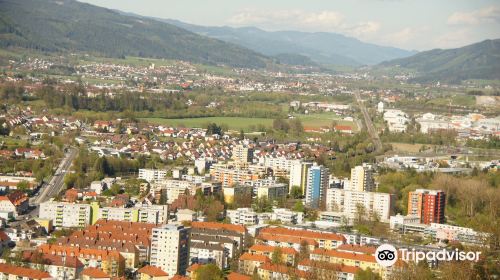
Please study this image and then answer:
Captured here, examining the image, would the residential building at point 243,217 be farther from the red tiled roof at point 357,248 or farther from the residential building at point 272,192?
the red tiled roof at point 357,248

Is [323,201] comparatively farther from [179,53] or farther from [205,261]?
[179,53]


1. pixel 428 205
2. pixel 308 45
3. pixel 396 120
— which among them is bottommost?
pixel 428 205

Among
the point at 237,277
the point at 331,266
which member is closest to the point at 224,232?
the point at 237,277

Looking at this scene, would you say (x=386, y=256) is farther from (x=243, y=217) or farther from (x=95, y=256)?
(x=243, y=217)

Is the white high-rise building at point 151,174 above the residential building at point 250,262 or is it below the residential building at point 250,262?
above

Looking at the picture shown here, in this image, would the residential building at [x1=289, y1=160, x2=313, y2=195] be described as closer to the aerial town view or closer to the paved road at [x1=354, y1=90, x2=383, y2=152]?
the aerial town view

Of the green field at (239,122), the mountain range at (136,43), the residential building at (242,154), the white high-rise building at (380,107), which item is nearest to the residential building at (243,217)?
the residential building at (242,154)

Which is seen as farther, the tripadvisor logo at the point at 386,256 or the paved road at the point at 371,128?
the paved road at the point at 371,128
